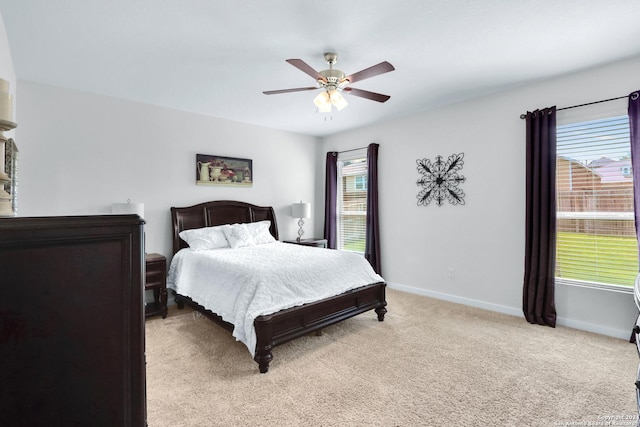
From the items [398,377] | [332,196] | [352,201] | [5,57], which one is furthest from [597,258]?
[5,57]

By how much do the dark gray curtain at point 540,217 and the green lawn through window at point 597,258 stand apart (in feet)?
0.61

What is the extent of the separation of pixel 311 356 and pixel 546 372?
1.78m

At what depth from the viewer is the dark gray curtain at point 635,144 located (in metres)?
2.75

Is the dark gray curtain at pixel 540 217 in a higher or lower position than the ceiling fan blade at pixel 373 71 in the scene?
lower

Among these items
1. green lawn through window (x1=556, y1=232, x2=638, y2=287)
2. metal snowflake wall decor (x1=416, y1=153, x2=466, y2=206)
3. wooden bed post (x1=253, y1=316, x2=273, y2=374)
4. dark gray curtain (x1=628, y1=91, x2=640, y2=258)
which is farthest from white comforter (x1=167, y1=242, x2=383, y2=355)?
dark gray curtain (x1=628, y1=91, x2=640, y2=258)

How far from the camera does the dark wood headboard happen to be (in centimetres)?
411

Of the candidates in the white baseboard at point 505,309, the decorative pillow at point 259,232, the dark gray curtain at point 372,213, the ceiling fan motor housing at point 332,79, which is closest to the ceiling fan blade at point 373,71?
the ceiling fan motor housing at point 332,79

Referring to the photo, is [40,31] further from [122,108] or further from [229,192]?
[229,192]

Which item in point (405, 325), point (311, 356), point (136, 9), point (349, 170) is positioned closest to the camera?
point (136, 9)

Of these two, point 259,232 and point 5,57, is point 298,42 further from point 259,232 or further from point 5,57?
point 259,232

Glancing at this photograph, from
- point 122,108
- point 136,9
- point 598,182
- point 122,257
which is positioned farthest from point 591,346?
point 122,108

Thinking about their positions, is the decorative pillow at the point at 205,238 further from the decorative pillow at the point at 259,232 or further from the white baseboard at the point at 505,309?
the white baseboard at the point at 505,309

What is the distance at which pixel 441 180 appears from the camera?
13.8ft

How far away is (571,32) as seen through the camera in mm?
2398
